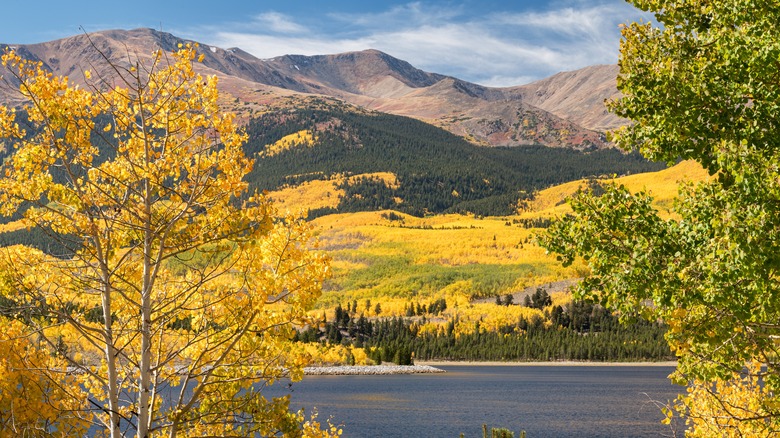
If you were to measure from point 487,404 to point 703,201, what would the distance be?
9665 cm

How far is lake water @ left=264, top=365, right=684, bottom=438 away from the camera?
7950cm

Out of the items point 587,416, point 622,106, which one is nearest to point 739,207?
point 622,106

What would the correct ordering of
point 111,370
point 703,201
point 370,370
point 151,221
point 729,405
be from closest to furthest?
point 111,370 < point 151,221 < point 703,201 < point 729,405 < point 370,370

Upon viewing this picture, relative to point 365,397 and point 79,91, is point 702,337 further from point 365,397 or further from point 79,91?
point 365,397

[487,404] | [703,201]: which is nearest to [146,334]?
[703,201]

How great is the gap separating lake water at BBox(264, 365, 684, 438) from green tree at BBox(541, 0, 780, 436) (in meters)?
35.6

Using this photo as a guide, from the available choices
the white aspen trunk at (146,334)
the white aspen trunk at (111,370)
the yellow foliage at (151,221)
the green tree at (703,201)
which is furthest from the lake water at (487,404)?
the white aspen trunk at (111,370)

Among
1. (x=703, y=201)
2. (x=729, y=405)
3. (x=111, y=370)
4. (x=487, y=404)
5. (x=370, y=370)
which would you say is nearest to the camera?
(x=111, y=370)

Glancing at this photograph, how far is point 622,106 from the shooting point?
16.4 meters

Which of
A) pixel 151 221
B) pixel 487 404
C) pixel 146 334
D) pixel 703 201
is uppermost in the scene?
pixel 703 201

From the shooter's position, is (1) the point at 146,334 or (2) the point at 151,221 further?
(2) the point at 151,221

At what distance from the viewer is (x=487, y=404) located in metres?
106

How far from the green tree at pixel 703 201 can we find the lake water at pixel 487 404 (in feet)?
117

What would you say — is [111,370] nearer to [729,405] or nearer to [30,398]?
[30,398]
